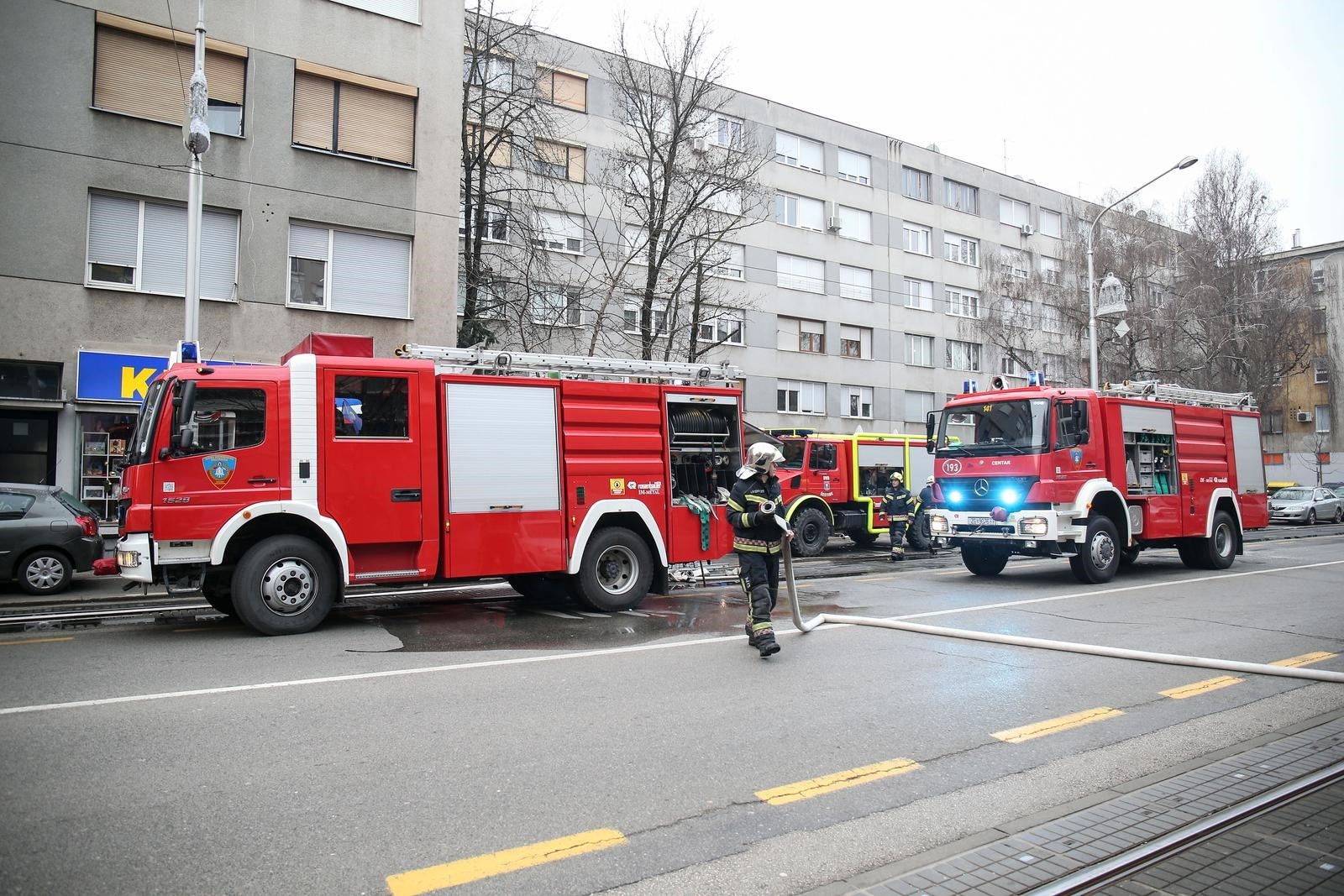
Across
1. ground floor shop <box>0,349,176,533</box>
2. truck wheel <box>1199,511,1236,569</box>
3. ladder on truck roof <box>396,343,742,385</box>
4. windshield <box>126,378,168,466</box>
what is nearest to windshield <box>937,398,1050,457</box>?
ladder on truck roof <box>396,343,742,385</box>

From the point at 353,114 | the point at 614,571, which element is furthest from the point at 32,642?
the point at 353,114

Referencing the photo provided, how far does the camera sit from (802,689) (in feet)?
20.9

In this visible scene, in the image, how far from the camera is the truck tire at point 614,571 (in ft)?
33.1

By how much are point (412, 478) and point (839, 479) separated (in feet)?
41.5

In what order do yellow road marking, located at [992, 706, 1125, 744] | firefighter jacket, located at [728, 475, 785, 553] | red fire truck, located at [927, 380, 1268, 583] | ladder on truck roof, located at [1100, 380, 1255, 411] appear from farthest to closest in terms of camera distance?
ladder on truck roof, located at [1100, 380, 1255, 411]
red fire truck, located at [927, 380, 1268, 583]
firefighter jacket, located at [728, 475, 785, 553]
yellow road marking, located at [992, 706, 1125, 744]

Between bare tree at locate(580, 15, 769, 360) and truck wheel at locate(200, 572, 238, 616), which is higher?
bare tree at locate(580, 15, 769, 360)

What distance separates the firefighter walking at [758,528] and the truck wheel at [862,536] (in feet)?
41.9

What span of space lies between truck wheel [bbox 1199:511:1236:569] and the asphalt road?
6.48m

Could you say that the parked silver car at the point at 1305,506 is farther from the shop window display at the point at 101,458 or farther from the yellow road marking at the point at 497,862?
the yellow road marking at the point at 497,862

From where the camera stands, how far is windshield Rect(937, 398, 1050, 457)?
13.0 meters

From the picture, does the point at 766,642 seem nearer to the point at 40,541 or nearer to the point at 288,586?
the point at 288,586

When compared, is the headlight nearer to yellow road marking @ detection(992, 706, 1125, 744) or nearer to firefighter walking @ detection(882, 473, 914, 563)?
firefighter walking @ detection(882, 473, 914, 563)

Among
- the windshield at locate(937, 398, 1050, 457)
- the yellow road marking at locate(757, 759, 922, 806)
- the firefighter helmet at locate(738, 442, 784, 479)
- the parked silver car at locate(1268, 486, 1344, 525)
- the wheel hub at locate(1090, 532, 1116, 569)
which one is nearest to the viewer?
the yellow road marking at locate(757, 759, 922, 806)

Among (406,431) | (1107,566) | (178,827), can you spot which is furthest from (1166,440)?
(178,827)
